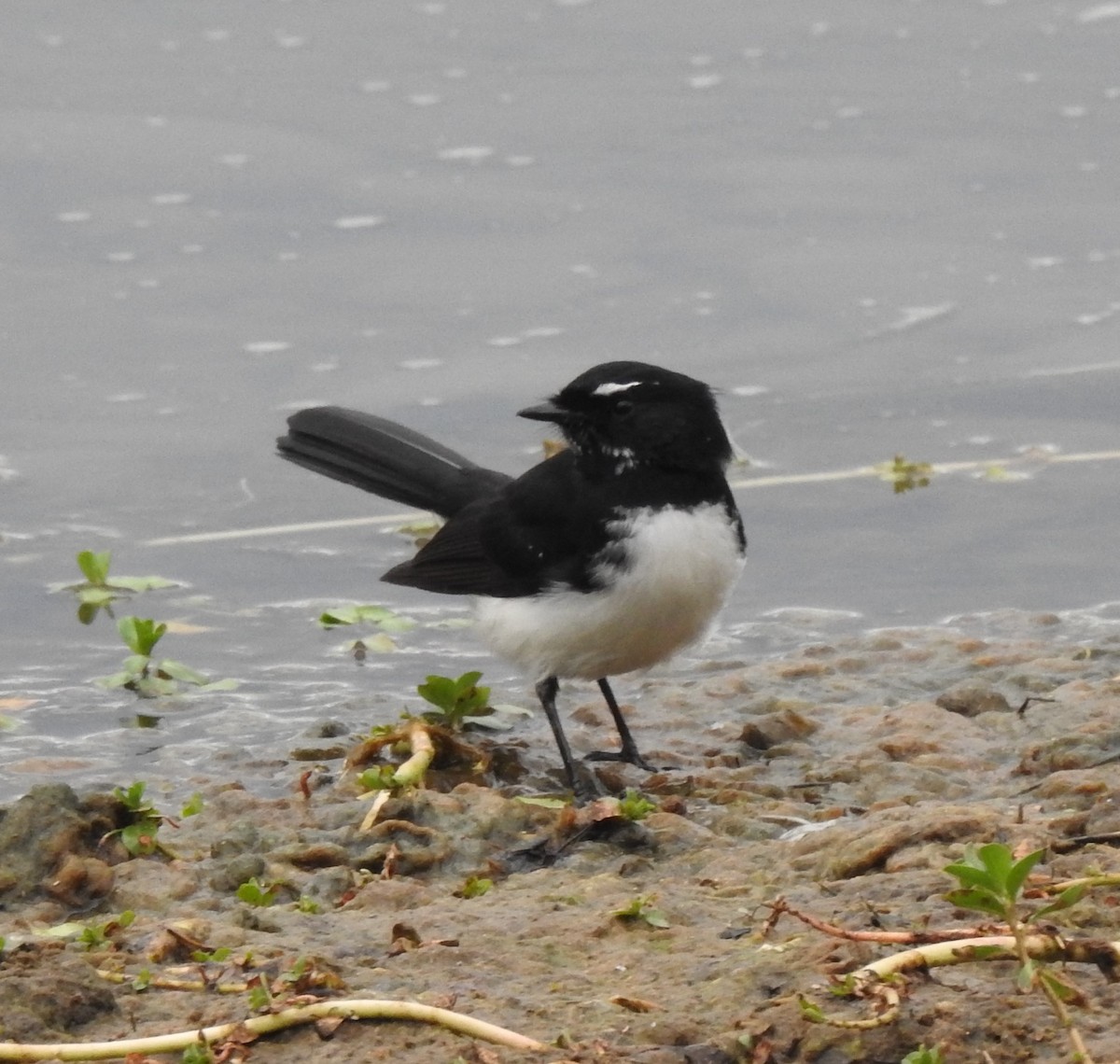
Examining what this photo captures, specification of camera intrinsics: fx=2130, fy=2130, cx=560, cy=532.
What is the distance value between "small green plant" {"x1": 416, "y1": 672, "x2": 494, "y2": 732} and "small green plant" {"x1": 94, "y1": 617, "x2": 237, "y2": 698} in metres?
0.91

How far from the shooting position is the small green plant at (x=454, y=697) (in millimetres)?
6000

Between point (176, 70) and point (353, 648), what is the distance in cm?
575

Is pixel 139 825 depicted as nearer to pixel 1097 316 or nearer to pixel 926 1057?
pixel 926 1057

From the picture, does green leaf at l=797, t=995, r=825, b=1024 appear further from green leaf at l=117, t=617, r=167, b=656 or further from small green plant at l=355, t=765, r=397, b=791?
green leaf at l=117, t=617, r=167, b=656

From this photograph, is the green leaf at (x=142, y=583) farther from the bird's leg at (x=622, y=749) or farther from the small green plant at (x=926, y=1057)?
the small green plant at (x=926, y=1057)

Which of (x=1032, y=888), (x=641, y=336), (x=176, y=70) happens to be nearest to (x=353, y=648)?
(x=641, y=336)

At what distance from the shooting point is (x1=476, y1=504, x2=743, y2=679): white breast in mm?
5875

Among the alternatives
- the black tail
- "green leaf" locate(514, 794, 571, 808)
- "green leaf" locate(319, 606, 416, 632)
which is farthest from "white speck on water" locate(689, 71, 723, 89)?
"green leaf" locate(514, 794, 571, 808)

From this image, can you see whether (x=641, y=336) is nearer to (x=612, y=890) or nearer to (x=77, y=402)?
(x=77, y=402)

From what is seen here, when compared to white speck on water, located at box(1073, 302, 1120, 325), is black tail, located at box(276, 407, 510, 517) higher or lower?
lower

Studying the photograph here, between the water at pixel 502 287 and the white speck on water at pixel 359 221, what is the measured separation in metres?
0.02

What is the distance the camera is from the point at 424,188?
419 inches

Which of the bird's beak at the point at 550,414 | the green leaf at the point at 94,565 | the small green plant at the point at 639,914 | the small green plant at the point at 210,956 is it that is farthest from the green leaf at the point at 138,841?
the green leaf at the point at 94,565

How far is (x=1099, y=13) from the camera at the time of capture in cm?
1243
